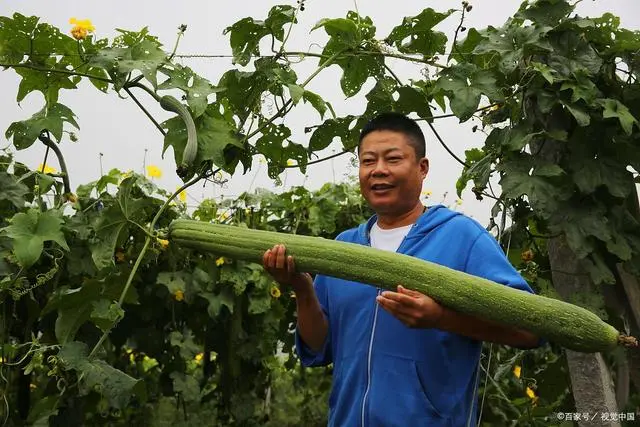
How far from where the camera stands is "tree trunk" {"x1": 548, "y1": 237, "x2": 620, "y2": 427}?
2.80 meters

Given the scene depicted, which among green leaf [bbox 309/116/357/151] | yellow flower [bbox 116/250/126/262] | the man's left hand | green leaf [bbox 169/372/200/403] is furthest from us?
green leaf [bbox 169/372/200/403]

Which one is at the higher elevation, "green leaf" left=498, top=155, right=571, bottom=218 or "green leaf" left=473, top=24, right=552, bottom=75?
"green leaf" left=473, top=24, right=552, bottom=75

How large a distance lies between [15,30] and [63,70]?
0.70 feet

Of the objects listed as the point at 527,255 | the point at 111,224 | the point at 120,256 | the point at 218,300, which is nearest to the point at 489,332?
the point at 527,255

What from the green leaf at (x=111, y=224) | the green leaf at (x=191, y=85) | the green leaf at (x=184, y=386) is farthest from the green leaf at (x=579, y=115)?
the green leaf at (x=184, y=386)

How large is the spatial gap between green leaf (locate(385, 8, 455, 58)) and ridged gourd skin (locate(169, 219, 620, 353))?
1015mm

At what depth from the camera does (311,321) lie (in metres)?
2.39

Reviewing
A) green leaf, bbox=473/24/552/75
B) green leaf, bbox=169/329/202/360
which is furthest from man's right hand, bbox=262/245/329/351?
green leaf, bbox=169/329/202/360

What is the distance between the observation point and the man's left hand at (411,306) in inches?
75.7

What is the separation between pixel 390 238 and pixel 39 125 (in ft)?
4.79

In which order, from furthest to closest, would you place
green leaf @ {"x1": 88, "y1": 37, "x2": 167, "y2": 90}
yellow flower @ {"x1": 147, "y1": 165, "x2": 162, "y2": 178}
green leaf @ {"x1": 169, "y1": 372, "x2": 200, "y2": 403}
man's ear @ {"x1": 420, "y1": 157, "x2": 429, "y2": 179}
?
1. green leaf @ {"x1": 169, "y1": 372, "x2": 200, "y2": 403}
2. yellow flower @ {"x1": 147, "y1": 165, "x2": 162, "y2": 178}
3. green leaf @ {"x1": 88, "y1": 37, "x2": 167, "y2": 90}
4. man's ear @ {"x1": 420, "y1": 157, "x2": 429, "y2": 179}

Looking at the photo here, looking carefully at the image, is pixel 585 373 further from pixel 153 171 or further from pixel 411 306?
pixel 153 171

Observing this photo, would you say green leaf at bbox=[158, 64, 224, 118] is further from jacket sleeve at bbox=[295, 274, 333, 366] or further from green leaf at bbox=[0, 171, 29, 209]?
green leaf at bbox=[0, 171, 29, 209]

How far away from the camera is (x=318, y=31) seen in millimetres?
2744
